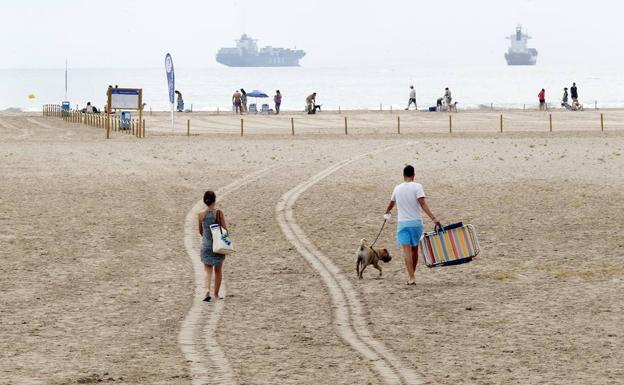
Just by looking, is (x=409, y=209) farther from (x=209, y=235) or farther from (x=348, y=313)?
(x=209, y=235)

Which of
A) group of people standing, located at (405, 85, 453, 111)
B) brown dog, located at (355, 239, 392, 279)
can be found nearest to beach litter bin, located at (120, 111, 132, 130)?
group of people standing, located at (405, 85, 453, 111)

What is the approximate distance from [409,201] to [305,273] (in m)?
2.31

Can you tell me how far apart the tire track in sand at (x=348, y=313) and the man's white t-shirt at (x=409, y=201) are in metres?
1.22

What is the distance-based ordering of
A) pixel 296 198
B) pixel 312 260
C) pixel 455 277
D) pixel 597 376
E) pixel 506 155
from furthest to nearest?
1. pixel 506 155
2. pixel 296 198
3. pixel 312 260
4. pixel 455 277
5. pixel 597 376

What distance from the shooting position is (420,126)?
5462cm

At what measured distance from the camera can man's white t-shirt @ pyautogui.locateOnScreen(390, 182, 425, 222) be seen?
45.2 feet

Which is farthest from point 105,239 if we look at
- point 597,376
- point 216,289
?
Result: point 597,376

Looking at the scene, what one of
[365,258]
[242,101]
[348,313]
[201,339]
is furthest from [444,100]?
[201,339]

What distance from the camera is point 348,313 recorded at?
1253 centimetres

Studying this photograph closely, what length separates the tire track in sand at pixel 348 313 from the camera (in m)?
9.79

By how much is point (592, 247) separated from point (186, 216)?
27.0 ft

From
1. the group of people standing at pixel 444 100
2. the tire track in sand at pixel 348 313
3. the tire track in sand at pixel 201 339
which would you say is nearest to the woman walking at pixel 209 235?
the tire track in sand at pixel 201 339

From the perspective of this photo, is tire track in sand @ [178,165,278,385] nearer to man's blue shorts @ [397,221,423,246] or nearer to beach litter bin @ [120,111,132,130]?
man's blue shorts @ [397,221,423,246]

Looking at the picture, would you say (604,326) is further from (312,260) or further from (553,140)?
(553,140)
